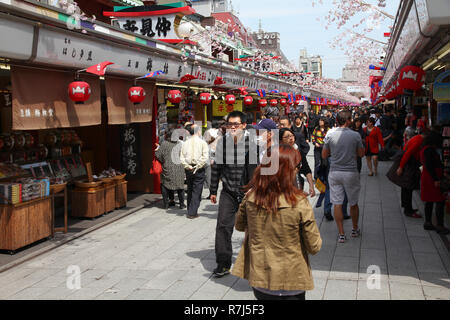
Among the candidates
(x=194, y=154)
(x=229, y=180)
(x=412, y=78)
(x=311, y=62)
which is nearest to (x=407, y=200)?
A: (x=412, y=78)

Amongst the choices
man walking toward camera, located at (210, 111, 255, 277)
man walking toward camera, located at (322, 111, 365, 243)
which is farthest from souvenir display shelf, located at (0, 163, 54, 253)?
man walking toward camera, located at (322, 111, 365, 243)

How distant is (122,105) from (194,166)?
1978 millimetres

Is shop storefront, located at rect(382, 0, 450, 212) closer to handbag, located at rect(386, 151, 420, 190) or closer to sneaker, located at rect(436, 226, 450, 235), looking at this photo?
handbag, located at rect(386, 151, 420, 190)

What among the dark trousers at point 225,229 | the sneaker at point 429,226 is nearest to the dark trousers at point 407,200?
the sneaker at point 429,226

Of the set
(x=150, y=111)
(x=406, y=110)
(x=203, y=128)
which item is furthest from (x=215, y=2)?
(x=150, y=111)

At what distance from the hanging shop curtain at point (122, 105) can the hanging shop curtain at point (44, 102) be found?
0.63 metres

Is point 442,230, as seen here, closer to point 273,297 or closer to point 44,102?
point 273,297

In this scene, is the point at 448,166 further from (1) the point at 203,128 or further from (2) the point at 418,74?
(1) the point at 203,128

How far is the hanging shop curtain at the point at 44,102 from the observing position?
6402 mm

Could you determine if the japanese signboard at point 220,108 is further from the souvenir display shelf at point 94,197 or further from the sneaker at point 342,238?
the sneaker at point 342,238

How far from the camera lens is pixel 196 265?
6.32m

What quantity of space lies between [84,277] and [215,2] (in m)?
44.5

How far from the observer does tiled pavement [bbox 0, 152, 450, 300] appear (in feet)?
17.2

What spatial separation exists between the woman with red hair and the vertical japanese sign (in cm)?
889
